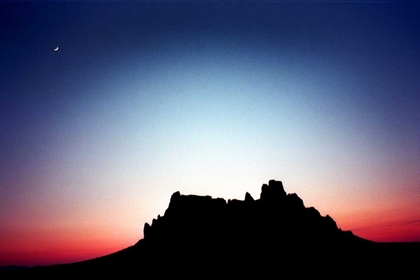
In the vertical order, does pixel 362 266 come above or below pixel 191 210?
below

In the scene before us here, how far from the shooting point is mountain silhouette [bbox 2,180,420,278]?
69.3 meters

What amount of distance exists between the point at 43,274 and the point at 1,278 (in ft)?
34.3

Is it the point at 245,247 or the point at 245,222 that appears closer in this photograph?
the point at 245,247

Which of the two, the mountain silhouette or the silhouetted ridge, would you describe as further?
the silhouetted ridge

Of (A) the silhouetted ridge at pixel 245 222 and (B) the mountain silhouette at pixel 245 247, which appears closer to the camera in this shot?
(B) the mountain silhouette at pixel 245 247

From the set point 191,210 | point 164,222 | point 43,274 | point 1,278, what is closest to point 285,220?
point 191,210

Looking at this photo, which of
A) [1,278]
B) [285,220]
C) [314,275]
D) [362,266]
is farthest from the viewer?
[285,220]

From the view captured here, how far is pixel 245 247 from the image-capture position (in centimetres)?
7631

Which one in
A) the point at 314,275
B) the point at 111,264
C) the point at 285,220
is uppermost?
the point at 285,220

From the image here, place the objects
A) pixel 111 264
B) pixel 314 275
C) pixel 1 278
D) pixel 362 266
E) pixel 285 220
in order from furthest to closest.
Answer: pixel 285 220, pixel 111 264, pixel 1 278, pixel 362 266, pixel 314 275

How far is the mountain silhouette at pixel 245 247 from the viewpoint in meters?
69.3

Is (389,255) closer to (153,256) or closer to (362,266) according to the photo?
(362,266)

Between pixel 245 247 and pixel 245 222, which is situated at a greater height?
pixel 245 222

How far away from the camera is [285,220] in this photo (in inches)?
3366
